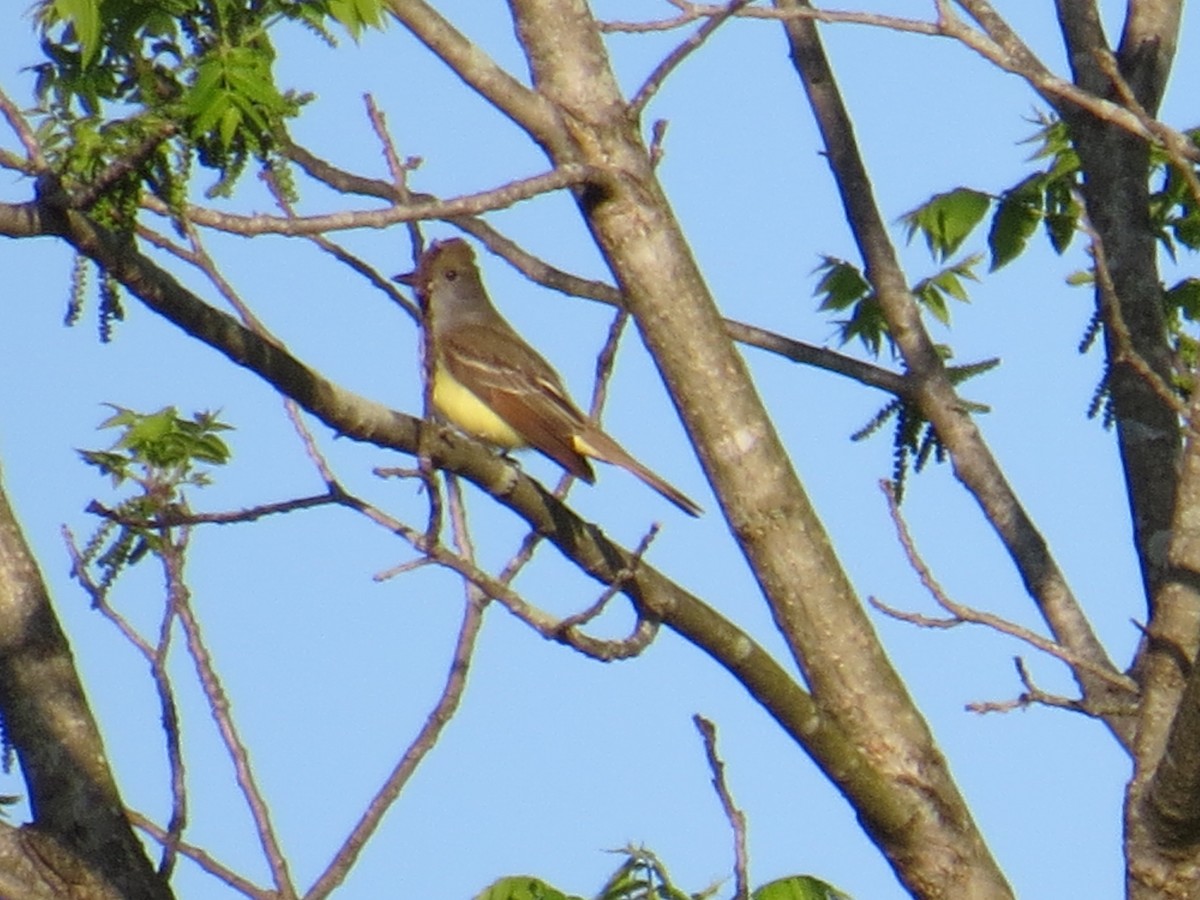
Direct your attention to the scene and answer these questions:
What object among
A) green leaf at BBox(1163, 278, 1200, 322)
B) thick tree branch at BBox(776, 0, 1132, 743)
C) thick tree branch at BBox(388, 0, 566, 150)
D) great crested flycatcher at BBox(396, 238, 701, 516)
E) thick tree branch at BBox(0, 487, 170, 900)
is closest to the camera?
thick tree branch at BBox(0, 487, 170, 900)

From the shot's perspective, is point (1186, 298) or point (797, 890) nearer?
point (797, 890)

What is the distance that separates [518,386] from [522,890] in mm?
3517

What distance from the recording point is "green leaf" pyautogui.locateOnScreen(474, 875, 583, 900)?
4.87 m

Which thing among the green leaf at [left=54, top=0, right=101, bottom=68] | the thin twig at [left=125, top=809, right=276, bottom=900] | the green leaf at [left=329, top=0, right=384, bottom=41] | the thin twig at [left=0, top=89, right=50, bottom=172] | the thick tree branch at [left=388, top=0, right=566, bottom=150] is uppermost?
the thick tree branch at [left=388, top=0, right=566, bottom=150]

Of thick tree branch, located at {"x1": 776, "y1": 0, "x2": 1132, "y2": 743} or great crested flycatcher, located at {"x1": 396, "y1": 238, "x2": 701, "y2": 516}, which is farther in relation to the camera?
great crested flycatcher, located at {"x1": 396, "y1": 238, "x2": 701, "y2": 516}

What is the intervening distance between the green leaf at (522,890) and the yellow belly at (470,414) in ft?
10.1

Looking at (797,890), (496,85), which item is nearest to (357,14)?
(496,85)

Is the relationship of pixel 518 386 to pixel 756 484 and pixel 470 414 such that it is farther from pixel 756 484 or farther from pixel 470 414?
pixel 756 484

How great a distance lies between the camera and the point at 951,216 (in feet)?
21.6

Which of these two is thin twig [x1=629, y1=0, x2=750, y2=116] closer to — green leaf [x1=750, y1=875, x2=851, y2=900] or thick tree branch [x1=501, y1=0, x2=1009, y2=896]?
thick tree branch [x1=501, y1=0, x2=1009, y2=896]

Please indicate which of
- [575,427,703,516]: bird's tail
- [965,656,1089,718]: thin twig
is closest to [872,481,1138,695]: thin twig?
[965,656,1089,718]: thin twig

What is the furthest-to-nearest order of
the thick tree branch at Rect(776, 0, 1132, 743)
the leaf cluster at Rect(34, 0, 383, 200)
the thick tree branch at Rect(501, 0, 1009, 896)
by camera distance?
the thick tree branch at Rect(776, 0, 1132, 743)
the thick tree branch at Rect(501, 0, 1009, 896)
the leaf cluster at Rect(34, 0, 383, 200)

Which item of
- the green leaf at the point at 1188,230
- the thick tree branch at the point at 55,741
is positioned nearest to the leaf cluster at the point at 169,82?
the thick tree branch at the point at 55,741

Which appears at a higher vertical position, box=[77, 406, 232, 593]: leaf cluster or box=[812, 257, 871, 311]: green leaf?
box=[812, 257, 871, 311]: green leaf
